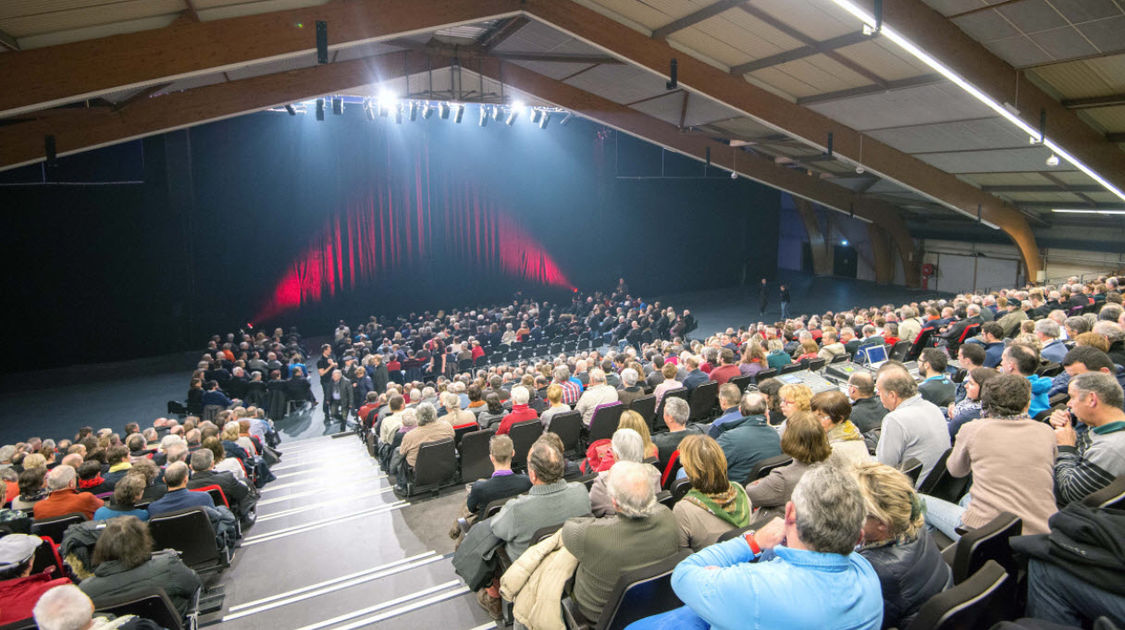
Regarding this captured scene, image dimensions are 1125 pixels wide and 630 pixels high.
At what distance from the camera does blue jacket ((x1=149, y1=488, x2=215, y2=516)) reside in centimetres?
402

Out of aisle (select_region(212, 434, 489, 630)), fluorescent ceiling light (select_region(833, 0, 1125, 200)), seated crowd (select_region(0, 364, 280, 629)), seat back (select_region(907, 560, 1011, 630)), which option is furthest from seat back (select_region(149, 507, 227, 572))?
fluorescent ceiling light (select_region(833, 0, 1125, 200))

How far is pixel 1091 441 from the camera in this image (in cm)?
284

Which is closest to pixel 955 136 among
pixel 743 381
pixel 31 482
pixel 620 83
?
pixel 620 83

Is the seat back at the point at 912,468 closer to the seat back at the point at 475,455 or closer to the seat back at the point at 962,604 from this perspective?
the seat back at the point at 962,604

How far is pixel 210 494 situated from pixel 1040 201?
1778 cm

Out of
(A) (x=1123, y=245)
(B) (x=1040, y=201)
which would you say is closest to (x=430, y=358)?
(B) (x=1040, y=201)

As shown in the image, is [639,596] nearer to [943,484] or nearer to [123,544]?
[943,484]

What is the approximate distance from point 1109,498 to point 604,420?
3.81 m

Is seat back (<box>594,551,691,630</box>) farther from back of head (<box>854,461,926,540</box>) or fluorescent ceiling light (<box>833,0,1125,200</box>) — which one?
fluorescent ceiling light (<box>833,0,1125,200</box>)

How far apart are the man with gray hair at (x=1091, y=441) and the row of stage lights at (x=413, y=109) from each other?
40.4 ft

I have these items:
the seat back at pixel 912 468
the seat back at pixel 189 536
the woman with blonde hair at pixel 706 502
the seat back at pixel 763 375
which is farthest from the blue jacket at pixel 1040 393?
the seat back at pixel 189 536

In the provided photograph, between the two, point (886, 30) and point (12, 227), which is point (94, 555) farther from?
point (12, 227)

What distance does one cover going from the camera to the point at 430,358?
1264 centimetres

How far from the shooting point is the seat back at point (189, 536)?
3.85 metres
